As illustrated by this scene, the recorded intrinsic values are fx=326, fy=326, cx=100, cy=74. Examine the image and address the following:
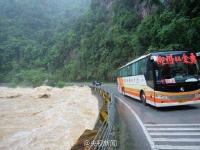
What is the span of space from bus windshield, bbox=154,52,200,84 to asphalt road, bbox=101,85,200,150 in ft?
4.94

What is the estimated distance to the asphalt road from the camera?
9.48 m

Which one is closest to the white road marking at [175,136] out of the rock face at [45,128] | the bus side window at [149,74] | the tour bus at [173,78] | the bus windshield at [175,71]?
the tour bus at [173,78]

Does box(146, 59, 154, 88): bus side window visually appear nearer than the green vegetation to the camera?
Yes

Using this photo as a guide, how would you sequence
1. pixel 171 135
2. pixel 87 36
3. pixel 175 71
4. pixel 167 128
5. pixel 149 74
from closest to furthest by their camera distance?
pixel 171 135, pixel 167 128, pixel 175 71, pixel 149 74, pixel 87 36

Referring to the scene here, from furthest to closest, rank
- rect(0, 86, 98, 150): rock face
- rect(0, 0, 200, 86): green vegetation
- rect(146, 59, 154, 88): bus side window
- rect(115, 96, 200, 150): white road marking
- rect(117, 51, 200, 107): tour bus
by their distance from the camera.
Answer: rect(0, 0, 200, 86): green vegetation < rect(0, 86, 98, 150): rock face < rect(146, 59, 154, 88): bus side window < rect(117, 51, 200, 107): tour bus < rect(115, 96, 200, 150): white road marking

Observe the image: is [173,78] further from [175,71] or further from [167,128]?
[167,128]

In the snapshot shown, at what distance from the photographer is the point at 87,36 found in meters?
92.0

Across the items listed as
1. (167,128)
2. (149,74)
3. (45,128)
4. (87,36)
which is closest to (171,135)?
(167,128)

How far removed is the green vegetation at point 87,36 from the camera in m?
41.1

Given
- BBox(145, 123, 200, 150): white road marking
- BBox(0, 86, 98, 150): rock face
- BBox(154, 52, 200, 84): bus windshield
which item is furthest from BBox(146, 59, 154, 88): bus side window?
BBox(0, 86, 98, 150): rock face

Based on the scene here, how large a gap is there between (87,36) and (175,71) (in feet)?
254

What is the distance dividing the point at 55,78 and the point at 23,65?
34.5m

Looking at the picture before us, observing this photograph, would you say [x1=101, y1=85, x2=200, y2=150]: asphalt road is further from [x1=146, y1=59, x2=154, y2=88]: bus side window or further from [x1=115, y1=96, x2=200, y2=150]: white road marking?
[x1=146, y1=59, x2=154, y2=88]: bus side window

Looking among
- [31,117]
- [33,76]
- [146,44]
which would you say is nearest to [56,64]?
[33,76]
